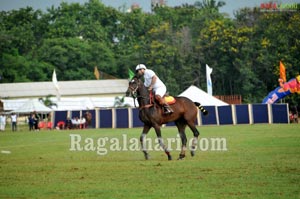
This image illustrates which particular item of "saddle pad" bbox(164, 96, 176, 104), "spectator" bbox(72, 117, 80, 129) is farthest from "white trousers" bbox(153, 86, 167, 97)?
"spectator" bbox(72, 117, 80, 129)

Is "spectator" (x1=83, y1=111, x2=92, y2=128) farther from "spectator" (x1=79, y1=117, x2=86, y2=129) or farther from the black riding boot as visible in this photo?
the black riding boot

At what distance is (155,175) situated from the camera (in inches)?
658

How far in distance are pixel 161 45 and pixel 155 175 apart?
76.0 meters

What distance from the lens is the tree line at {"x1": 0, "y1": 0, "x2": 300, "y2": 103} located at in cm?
8456

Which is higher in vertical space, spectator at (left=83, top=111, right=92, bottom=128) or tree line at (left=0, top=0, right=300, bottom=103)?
tree line at (left=0, top=0, right=300, bottom=103)

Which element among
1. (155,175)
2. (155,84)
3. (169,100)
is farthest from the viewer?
(169,100)

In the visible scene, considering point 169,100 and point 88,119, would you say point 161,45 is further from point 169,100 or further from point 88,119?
point 169,100

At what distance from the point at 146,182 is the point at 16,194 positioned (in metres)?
2.89

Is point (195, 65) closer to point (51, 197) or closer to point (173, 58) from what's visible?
point (173, 58)

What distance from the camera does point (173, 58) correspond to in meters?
91.3

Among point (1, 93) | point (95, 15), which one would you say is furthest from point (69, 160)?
point (95, 15)

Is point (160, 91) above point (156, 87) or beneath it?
beneath

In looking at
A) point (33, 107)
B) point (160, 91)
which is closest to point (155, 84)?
point (160, 91)

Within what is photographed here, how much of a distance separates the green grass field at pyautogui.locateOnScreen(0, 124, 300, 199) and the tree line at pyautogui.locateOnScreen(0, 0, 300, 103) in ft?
173
